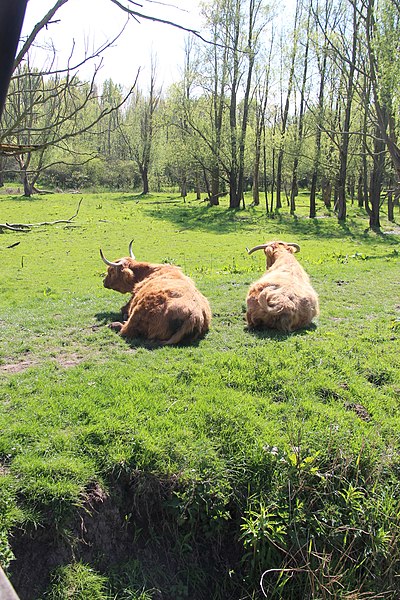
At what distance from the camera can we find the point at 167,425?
17.1 feet

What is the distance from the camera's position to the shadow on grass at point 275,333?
7986 mm

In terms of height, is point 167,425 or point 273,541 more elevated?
point 167,425

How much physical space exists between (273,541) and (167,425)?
1.60m

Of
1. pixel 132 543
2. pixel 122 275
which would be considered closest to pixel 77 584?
pixel 132 543

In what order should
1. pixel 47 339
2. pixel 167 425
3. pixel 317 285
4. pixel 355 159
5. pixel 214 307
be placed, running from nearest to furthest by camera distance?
pixel 167 425 → pixel 47 339 → pixel 214 307 → pixel 317 285 → pixel 355 159

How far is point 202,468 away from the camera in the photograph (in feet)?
15.4

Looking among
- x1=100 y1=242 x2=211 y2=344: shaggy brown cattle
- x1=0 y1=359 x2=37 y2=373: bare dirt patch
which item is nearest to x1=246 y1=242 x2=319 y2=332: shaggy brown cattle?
x1=100 y1=242 x2=211 y2=344: shaggy brown cattle

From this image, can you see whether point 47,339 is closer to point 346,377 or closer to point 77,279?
point 346,377

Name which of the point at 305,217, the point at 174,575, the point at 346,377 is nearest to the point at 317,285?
the point at 346,377

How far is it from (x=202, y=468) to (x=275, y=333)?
154 inches

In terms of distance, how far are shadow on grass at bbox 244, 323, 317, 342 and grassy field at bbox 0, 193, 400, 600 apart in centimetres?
10

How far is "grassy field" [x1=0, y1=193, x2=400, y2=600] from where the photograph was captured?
13.8 feet

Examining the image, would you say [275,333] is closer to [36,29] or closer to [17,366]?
[17,366]

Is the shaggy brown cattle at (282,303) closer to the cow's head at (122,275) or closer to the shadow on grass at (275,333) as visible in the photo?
the shadow on grass at (275,333)
